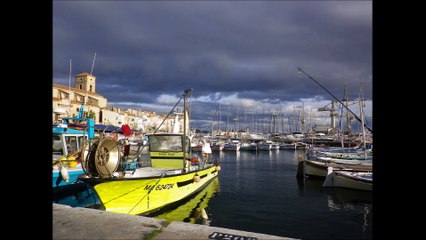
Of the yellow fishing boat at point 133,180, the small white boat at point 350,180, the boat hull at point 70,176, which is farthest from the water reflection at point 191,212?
the small white boat at point 350,180

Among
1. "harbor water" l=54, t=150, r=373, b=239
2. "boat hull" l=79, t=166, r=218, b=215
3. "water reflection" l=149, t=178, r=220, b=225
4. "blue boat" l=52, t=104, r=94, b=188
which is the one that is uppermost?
"blue boat" l=52, t=104, r=94, b=188

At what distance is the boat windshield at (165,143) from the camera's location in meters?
16.6

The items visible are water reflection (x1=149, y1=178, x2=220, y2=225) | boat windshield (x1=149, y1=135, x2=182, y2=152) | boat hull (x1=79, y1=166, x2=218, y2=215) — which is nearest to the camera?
boat hull (x1=79, y1=166, x2=218, y2=215)

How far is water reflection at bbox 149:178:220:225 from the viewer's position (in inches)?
522

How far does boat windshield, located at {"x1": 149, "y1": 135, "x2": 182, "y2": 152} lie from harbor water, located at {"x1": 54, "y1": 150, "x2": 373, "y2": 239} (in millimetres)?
3402

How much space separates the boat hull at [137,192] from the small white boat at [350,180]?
14.2 m

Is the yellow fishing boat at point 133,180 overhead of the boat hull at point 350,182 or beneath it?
overhead

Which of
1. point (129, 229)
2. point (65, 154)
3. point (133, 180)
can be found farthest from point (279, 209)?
point (129, 229)

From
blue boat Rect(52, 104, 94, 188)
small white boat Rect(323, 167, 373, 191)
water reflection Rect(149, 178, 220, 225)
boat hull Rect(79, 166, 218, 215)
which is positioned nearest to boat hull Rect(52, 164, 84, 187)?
blue boat Rect(52, 104, 94, 188)

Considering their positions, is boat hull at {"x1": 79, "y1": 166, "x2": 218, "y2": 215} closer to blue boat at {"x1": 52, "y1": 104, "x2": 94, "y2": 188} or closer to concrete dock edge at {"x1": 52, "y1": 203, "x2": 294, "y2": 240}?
blue boat at {"x1": 52, "y1": 104, "x2": 94, "y2": 188}

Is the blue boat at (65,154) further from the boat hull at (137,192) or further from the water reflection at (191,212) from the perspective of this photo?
the water reflection at (191,212)

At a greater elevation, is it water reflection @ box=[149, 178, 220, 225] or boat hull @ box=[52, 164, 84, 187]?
boat hull @ box=[52, 164, 84, 187]
